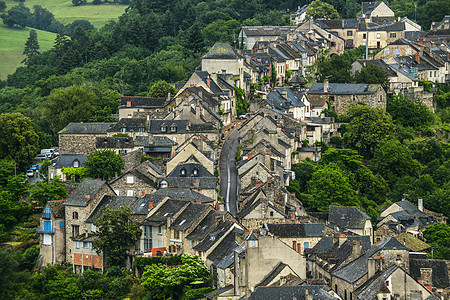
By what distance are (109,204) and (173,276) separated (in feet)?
39.5

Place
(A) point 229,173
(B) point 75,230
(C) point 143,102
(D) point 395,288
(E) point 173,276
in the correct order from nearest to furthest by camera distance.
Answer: (D) point 395,288
(E) point 173,276
(B) point 75,230
(A) point 229,173
(C) point 143,102

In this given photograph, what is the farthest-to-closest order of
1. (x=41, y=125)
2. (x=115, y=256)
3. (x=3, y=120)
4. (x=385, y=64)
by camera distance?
(x=385, y=64) < (x=41, y=125) < (x=3, y=120) < (x=115, y=256)

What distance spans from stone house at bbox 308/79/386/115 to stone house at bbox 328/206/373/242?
2866 cm

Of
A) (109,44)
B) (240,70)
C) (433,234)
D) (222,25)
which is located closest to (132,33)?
(109,44)

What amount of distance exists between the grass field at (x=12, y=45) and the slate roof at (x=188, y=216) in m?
100

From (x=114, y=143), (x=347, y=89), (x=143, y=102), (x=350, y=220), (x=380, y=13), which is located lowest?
(x=350, y=220)

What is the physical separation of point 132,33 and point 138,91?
84.1 ft

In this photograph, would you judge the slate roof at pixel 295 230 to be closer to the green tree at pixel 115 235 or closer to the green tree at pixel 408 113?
the green tree at pixel 115 235

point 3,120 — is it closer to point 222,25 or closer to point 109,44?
point 109,44

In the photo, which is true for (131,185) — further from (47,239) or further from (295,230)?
(295,230)

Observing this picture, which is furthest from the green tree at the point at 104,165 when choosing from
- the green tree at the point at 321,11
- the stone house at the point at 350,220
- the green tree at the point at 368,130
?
the green tree at the point at 321,11

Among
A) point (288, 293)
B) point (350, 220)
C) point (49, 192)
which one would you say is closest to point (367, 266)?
point (288, 293)

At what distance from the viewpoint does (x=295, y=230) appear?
69188 mm

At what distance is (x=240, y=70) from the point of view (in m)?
106
